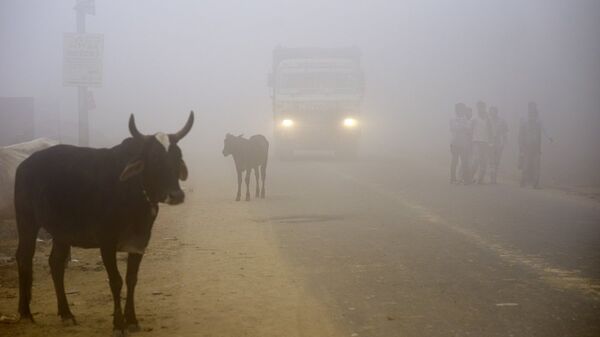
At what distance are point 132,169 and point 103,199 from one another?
50 cm

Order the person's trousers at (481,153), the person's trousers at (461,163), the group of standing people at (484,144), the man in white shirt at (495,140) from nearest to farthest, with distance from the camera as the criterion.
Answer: the group of standing people at (484,144) < the person's trousers at (461,163) < the person's trousers at (481,153) < the man in white shirt at (495,140)

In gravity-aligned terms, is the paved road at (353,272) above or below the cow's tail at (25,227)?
below

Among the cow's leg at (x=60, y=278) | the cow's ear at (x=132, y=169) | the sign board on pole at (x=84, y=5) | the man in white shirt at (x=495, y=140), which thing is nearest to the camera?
the cow's ear at (x=132, y=169)

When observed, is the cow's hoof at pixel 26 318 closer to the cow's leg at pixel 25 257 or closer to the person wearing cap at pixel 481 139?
the cow's leg at pixel 25 257

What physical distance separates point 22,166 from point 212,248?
11.8ft

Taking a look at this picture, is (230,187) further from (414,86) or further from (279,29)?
(279,29)

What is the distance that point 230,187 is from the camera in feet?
59.0

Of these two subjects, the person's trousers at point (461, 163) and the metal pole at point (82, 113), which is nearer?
the metal pole at point (82, 113)

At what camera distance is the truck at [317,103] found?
2584cm

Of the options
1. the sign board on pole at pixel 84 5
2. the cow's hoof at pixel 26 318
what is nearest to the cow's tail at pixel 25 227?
the cow's hoof at pixel 26 318

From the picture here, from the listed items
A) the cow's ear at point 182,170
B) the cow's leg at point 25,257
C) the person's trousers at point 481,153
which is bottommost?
the cow's leg at point 25,257

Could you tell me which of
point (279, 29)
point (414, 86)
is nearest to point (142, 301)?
point (414, 86)

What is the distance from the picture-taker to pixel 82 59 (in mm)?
14977

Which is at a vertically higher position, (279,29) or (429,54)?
(279,29)
